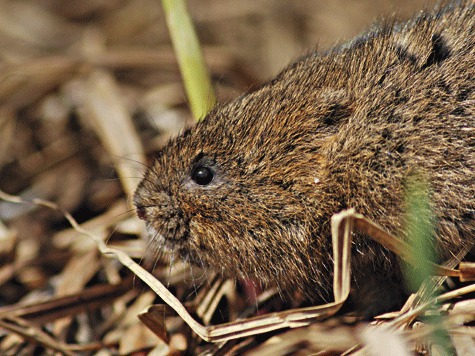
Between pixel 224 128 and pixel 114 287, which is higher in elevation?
pixel 224 128

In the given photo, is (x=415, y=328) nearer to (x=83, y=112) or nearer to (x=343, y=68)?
(x=343, y=68)

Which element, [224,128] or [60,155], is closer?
[224,128]

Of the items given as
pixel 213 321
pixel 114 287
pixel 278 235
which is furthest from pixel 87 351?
pixel 278 235

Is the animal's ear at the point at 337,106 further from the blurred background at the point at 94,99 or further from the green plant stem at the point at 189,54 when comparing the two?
the green plant stem at the point at 189,54

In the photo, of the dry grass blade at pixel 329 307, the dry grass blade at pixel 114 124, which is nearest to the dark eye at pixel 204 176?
the dry grass blade at pixel 329 307

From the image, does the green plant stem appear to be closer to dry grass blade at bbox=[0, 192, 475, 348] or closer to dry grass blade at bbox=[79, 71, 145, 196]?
dry grass blade at bbox=[79, 71, 145, 196]

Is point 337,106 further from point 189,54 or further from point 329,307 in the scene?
point 189,54
